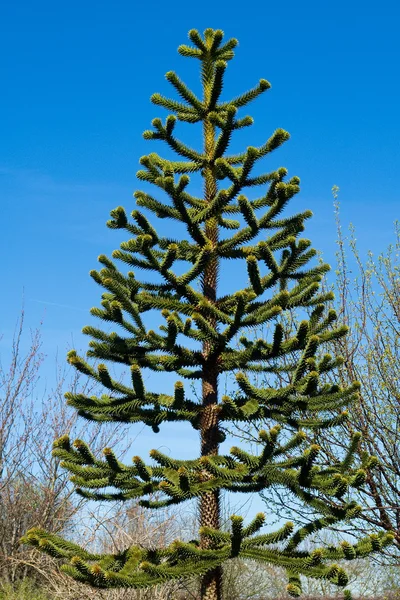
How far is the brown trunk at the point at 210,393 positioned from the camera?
5777 mm

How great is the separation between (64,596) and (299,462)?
12.0ft

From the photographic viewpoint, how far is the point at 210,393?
6305mm

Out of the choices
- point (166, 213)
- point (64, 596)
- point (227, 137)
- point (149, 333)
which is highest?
point (227, 137)

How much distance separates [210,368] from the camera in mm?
6418

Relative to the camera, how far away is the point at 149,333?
6.10 meters

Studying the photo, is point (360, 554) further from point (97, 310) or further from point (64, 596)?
point (64, 596)

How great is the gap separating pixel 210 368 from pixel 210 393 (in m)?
0.25

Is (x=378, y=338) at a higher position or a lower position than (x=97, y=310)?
higher

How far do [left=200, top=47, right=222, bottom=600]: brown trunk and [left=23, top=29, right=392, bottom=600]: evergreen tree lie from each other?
0.01 meters

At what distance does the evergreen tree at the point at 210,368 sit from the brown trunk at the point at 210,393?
0.01 m

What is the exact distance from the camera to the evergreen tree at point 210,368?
17.6 feet

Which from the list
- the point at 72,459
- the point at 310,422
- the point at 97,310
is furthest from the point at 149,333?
the point at 310,422

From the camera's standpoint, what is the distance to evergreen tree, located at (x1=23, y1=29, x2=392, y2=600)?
5363 mm

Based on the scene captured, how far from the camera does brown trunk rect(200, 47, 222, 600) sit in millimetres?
5777
